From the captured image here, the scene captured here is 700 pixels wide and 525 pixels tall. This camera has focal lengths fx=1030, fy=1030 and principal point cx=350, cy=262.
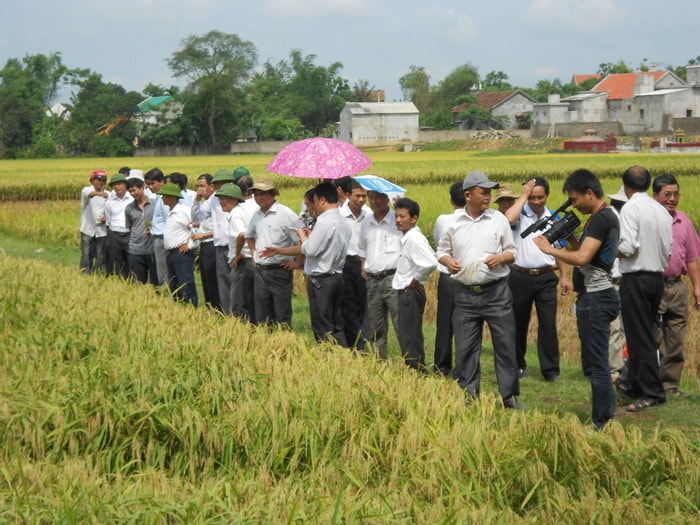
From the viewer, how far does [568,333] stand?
11500 millimetres

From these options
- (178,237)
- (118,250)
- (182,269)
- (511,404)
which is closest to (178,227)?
(178,237)

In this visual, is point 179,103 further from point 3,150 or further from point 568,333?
point 568,333

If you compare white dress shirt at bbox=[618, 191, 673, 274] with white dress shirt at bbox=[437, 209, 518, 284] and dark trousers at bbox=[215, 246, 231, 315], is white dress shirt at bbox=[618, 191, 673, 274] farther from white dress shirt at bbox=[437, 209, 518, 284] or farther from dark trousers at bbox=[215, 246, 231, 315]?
dark trousers at bbox=[215, 246, 231, 315]

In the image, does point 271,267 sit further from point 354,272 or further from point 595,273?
point 595,273

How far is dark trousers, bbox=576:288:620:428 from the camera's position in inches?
279

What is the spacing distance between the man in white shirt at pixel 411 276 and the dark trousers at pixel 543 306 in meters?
1.10

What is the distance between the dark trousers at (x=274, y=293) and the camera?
9.89 metres

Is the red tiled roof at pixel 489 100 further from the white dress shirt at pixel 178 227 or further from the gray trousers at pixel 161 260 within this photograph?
the white dress shirt at pixel 178 227

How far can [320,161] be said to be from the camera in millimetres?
9844

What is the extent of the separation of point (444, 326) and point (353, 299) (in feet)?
4.29

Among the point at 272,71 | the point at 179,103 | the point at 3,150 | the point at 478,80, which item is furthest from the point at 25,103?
the point at 478,80

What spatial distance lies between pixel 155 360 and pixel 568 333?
5912 millimetres

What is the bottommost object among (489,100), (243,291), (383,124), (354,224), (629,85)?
(243,291)

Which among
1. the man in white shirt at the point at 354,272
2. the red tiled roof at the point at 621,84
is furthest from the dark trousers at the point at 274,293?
the red tiled roof at the point at 621,84
